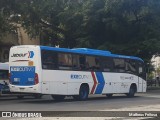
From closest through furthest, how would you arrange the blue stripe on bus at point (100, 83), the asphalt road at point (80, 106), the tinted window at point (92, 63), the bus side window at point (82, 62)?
the asphalt road at point (80, 106), the bus side window at point (82, 62), the tinted window at point (92, 63), the blue stripe on bus at point (100, 83)

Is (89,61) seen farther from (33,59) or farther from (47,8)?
(47,8)

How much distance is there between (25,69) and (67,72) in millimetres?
2690

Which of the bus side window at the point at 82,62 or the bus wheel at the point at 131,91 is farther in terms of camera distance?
the bus wheel at the point at 131,91

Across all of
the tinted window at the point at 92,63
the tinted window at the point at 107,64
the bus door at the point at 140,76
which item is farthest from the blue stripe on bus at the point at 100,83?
the bus door at the point at 140,76

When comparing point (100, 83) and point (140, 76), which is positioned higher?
point (140, 76)

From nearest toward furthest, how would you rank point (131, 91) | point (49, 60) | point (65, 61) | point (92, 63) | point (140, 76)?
point (49, 60) → point (65, 61) → point (92, 63) → point (131, 91) → point (140, 76)

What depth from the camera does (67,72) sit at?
25766mm

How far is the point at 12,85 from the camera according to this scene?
24.6m

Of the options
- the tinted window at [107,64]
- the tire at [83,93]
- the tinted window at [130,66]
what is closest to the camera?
the tire at [83,93]

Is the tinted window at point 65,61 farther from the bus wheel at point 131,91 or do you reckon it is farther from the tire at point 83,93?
the bus wheel at point 131,91

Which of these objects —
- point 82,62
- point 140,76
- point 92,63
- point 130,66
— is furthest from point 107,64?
point 140,76

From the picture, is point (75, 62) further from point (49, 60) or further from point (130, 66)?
point (130, 66)

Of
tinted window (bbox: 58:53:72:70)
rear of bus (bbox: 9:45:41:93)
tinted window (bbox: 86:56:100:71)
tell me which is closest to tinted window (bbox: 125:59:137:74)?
tinted window (bbox: 86:56:100:71)

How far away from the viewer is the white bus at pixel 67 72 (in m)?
24.1
